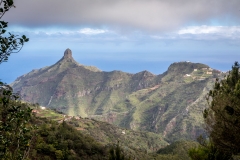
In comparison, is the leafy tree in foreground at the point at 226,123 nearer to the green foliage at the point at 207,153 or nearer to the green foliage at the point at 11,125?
the green foliage at the point at 207,153

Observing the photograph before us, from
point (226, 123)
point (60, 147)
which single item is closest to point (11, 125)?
point (226, 123)

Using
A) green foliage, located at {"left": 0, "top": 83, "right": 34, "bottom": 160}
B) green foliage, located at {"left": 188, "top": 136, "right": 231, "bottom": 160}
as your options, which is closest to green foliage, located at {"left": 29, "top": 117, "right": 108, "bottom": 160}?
green foliage, located at {"left": 188, "top": 136, "right": 231, "bottom": 160}

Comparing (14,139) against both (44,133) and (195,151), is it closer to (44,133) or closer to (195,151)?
→ (195,151)

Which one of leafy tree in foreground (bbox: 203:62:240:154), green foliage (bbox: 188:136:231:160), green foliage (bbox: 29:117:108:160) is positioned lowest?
green foliage (bbox: 29:117:108:160)

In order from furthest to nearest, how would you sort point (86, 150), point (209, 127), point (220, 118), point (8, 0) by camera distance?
point (86, 150), point (209, 127), point (220, 118), point (8, 0)

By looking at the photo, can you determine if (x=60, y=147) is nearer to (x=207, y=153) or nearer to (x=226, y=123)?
(x=207, y=153)

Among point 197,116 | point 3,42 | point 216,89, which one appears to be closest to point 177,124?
point 197,116

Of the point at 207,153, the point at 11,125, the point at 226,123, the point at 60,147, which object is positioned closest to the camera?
the point at 11,125

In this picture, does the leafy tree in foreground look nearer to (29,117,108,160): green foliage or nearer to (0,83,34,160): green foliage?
(0,83,34,160): green foliage

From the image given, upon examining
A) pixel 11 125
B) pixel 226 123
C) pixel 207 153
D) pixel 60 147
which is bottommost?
pixel 60 147

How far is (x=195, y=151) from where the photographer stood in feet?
49.2

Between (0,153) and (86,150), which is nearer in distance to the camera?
(0,153)

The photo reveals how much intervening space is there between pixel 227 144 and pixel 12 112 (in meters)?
11.1

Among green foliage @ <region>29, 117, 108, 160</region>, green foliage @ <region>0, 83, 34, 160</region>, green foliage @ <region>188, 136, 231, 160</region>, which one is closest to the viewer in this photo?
green foliage @ <region>0, 83, 34, 160</region>
